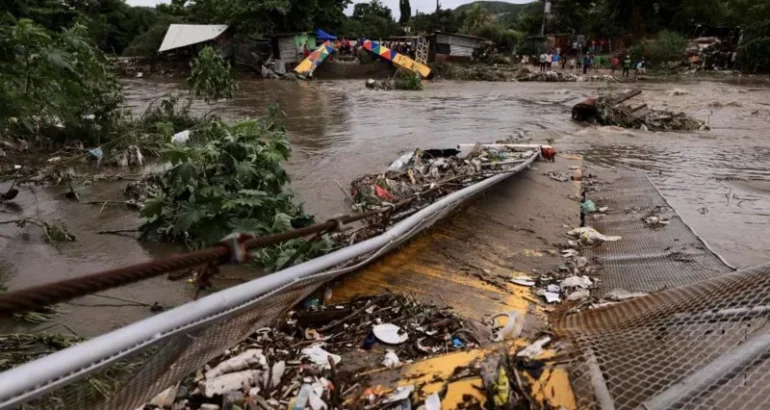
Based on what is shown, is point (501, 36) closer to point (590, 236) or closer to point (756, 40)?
point (756, 40)

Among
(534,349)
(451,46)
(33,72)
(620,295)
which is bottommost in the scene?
(620,295)

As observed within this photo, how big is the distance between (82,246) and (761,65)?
1297 inches

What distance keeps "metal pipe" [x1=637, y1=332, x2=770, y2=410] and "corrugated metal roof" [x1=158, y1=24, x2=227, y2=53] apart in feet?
98.0

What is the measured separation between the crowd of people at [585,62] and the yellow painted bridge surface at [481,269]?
25.5 metres

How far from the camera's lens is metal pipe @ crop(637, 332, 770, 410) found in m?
1.57

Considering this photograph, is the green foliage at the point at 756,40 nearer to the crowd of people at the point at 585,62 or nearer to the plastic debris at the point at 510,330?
the crowd of people at the point at 585,62

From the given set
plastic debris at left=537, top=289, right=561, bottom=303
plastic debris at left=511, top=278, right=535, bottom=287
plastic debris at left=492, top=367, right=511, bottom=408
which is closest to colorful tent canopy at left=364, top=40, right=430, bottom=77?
plastic debris at left=511, top=278, right=535, bottom=287

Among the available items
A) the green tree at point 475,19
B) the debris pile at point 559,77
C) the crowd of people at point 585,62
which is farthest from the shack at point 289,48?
the green tree at point 475,19

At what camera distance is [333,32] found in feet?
103

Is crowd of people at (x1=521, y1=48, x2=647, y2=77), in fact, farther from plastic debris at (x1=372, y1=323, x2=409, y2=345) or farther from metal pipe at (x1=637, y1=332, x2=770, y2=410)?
metal pipe at (x1=637, y1=332, x2=770, y2=410)

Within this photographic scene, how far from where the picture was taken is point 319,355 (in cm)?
255

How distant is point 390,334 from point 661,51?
31679 millimetres

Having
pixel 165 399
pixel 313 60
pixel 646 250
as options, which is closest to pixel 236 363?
pixel 165 399

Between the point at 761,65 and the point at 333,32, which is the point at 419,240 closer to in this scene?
the point at 333,32
